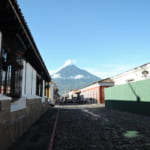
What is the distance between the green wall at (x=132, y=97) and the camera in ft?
42.3

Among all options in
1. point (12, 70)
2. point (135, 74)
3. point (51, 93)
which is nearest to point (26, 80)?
point (12, 70)

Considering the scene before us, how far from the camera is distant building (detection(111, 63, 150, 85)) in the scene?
663 inches

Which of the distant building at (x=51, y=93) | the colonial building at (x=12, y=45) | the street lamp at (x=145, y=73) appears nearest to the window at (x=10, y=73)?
the colonial building at (x=12, y=45)

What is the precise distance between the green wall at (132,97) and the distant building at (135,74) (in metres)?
2.29

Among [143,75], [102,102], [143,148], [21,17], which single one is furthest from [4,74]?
[102,102]

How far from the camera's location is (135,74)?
1909 cm

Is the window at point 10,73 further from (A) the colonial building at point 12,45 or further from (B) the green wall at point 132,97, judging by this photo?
(B) the green wall at point 132,97

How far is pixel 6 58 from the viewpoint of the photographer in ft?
22.6

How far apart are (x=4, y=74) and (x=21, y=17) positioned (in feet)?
9.81

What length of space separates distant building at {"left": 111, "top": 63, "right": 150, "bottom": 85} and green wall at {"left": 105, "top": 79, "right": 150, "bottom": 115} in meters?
2.29

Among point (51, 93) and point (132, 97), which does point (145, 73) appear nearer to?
point (132, 97)

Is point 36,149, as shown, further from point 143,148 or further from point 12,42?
point 12,42

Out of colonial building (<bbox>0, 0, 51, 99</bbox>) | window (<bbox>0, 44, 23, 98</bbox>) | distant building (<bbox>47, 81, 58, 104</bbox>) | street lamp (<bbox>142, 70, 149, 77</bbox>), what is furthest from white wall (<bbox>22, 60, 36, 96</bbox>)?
distant building (<bbox>47, 81, 58, 104</bbox>)

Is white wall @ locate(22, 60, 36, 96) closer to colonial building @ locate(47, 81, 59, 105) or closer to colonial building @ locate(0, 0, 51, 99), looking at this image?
colonial building @ locate(0, 0, 51, 99)
